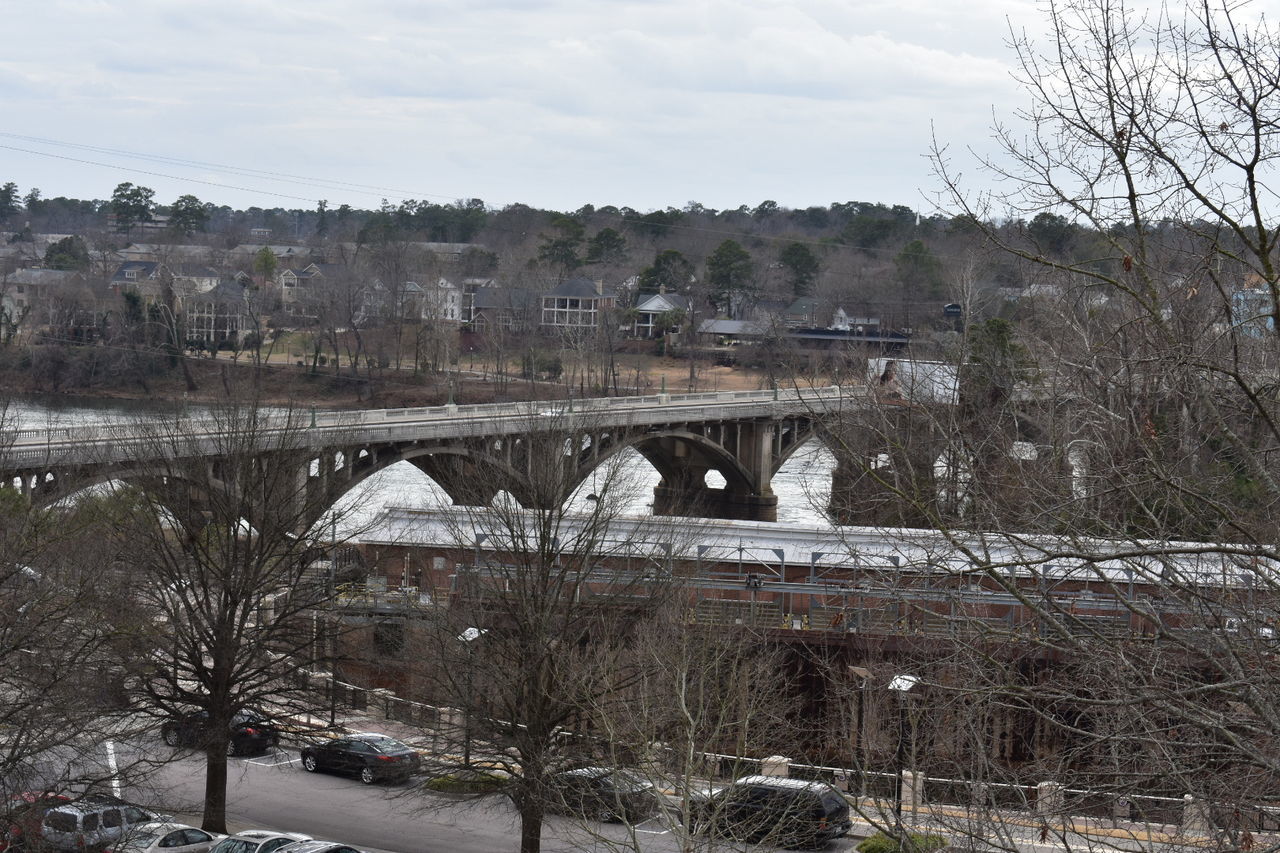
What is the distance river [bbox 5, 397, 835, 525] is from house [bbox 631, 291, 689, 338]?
2754 centimetres

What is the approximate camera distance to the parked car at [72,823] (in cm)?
1223

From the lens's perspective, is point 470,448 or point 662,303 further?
point 662,303

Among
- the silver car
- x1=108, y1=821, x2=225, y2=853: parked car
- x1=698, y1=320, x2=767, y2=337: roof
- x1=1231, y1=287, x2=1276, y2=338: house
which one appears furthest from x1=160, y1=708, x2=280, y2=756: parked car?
x1=698, y1=320, x2=767, y2=337: roof

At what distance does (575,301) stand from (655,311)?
27.7ft

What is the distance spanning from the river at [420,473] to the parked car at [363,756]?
18.7 meters

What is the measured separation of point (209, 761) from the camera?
646 inches

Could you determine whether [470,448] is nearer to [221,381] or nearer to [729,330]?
[221,381]

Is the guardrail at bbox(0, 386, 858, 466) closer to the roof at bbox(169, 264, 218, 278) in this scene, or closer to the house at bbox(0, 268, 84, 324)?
the house at bbox(0, 268, 84, 324)

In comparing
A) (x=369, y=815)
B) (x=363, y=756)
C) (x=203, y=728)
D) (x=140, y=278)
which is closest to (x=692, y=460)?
(x=363, y=756)

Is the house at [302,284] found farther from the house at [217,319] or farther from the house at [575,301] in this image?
the house at [575,301]

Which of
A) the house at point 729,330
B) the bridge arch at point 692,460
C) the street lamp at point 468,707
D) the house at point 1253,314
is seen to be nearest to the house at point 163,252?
the house at point 729,330

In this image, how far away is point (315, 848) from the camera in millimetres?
14766

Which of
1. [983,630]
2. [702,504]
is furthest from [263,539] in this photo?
[702,504]

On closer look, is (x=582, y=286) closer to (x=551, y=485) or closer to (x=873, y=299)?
(x=873, y=299)
